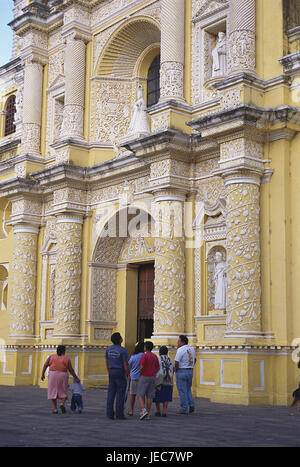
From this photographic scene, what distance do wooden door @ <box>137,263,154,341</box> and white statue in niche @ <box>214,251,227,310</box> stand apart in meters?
4.00

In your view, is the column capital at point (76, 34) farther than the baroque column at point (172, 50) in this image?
Yes

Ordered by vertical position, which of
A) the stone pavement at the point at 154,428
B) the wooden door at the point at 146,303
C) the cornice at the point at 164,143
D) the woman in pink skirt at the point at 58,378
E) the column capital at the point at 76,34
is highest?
the column capital at the point at 76,34

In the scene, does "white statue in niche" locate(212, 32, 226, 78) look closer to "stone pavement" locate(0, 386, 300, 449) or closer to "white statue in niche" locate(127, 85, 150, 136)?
"white statue in niche" locate(127, 85, 150, 136)

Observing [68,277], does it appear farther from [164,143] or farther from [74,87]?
[74,87]

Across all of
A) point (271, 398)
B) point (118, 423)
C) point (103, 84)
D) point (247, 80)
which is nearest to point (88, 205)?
point (103, 84)

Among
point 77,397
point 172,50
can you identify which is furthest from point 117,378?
point 172,50

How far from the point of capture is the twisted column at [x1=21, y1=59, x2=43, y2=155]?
22.1m

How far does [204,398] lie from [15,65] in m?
14.9

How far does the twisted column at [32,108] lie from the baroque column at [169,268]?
7.05m

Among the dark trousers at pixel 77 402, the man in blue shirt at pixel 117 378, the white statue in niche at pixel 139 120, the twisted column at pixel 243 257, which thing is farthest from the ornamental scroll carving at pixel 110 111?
the man in blue shirt at pixel 117 378

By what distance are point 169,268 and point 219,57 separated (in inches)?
211

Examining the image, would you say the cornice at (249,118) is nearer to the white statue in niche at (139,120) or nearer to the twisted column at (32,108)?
the white statue in niche at (139,120)

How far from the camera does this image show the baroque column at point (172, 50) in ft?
55.5

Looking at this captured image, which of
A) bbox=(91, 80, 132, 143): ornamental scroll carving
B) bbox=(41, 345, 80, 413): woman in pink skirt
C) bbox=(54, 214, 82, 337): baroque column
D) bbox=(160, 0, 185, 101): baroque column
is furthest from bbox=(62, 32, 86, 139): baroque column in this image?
bbox=(41, 345, 80, 413): woman in pink skirt
